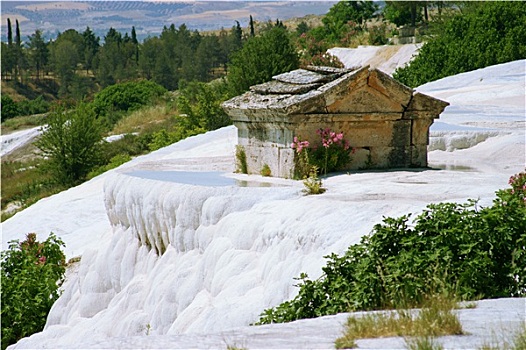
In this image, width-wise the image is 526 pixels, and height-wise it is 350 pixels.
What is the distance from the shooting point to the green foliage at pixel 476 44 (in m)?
36.7

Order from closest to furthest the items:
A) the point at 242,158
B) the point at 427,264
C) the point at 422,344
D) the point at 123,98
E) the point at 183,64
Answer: the point at 422,344, the point at 427,264, the point at 242,158, the point at 123,98, the point at 183,64

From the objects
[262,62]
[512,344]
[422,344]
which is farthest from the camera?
[262,62]

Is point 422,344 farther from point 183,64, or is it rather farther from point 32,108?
point 183,64

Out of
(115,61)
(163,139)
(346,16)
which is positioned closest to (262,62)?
(163,139)

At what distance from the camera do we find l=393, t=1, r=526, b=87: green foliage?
120 feet

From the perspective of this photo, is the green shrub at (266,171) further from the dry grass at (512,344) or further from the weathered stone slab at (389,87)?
the dry grass at (512,344)

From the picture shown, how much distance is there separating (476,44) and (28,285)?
26.7 metres

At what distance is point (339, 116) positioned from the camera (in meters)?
12.5

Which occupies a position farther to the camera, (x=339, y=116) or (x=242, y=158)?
(x=242, y=158)

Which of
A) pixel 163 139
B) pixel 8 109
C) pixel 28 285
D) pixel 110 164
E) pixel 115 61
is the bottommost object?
pixel 8 109

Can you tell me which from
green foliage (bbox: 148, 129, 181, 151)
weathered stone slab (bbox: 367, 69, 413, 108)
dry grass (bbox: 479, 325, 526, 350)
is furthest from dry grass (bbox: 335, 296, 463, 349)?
green foliage (bbox: 148, 129, 181, 151)

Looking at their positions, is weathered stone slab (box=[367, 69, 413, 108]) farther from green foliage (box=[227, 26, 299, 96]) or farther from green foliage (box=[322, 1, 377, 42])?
green foliage (box=[322, 1, 377, 42])

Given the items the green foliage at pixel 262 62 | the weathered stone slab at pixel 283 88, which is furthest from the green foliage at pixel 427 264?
the green foliage at pixel 262 62

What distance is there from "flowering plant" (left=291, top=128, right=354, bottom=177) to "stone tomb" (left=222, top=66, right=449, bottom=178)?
10 centimetres
